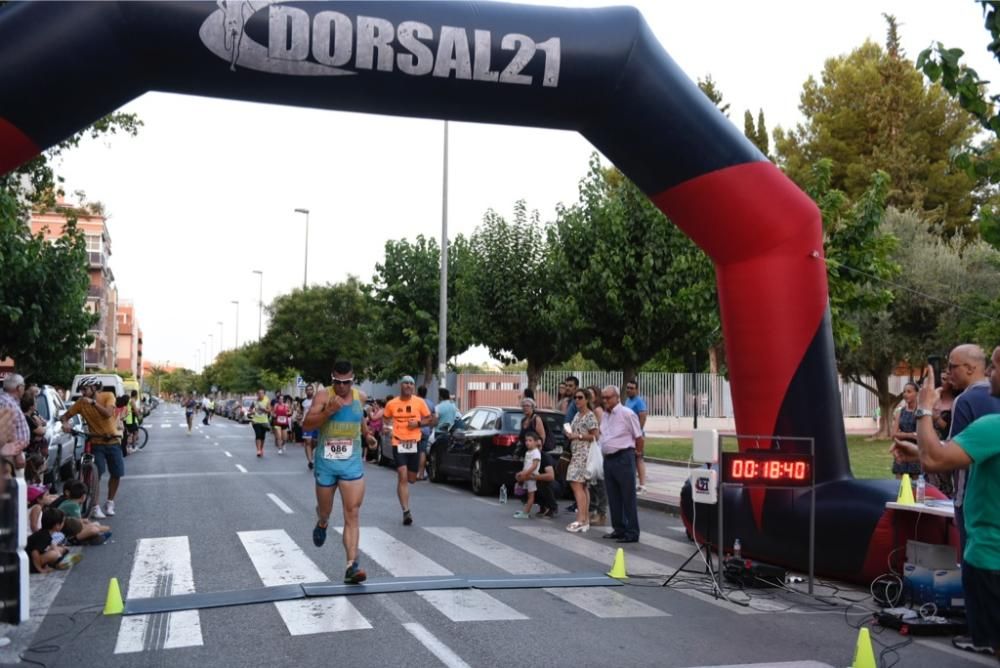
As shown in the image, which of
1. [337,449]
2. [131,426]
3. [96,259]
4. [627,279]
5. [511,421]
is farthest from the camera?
[96,259]

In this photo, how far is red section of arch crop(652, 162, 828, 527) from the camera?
930 centimetres

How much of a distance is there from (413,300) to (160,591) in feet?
102

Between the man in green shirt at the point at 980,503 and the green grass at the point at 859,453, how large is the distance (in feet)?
45.2

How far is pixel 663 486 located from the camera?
17.3 meters

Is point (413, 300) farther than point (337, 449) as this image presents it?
Yes

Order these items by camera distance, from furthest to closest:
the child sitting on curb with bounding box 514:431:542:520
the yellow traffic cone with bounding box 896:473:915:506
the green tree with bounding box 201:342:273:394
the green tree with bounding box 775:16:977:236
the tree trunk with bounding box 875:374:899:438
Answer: the green tree with bounding box 201:342:273:394, the green tree with bounding box 775:16:977:236, the tree trunk with bounding box 875:374:899:438, the child sitting on curb with bounding box 514:431:542:520, the yellow traffic cone with bounding box 896:473:915:506

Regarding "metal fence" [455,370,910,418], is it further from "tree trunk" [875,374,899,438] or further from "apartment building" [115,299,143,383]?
"apartment building" [115,299,143,383]

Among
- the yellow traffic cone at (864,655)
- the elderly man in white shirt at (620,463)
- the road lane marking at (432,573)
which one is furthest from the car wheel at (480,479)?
the yellow traffic cone at (864,655)

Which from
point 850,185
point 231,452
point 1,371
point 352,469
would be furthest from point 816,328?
point 850,185

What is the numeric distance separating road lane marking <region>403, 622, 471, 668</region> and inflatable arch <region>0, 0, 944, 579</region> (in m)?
4.02

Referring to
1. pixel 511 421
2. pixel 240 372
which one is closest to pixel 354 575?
pixel 511 421

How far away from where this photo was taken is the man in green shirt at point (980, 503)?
15.2 feet

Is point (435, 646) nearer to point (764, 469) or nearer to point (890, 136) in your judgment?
point (764, 469)

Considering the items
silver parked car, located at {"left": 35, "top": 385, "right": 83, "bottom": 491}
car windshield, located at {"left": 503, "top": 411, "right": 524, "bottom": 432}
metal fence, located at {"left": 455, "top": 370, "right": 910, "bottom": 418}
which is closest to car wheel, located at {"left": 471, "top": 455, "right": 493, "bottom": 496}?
car windshield, located at {"left": 503, "top": 411, "right": 524, "bottom": 432}
